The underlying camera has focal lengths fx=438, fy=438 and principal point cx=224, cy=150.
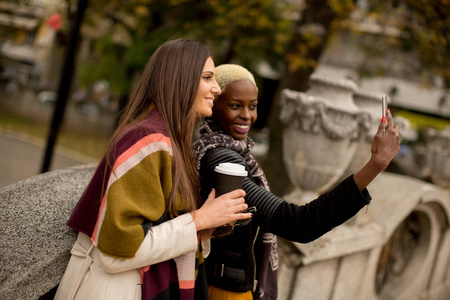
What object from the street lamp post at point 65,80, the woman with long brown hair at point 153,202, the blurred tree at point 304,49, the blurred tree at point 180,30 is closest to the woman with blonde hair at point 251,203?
the woman with long brown hair at point 153,202

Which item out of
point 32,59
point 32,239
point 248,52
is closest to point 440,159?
point 248,52

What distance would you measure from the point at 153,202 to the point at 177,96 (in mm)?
A: 469

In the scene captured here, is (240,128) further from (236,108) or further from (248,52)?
(248,52)

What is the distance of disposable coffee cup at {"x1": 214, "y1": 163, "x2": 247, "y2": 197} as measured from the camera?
1783mm

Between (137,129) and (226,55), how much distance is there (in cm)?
1016

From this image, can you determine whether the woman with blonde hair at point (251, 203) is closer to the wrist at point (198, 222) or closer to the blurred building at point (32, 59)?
the wrist at point (198, 222)

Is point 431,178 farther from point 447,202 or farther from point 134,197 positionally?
point 134,197

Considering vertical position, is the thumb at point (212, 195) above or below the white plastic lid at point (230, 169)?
below

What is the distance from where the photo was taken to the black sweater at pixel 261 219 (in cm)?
181

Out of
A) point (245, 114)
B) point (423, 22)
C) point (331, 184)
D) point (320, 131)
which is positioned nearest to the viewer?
point (245, 114)

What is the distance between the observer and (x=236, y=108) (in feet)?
7.18

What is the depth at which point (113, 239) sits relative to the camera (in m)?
1.64

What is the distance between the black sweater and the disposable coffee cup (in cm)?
14

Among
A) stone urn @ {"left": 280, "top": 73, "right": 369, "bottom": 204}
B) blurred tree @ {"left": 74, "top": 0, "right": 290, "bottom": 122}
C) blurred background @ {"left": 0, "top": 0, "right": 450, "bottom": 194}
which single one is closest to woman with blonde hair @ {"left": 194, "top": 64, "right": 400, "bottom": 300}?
blurred background @ {"left": 0, "top": 0, "right": 450, "bottom": 194}
